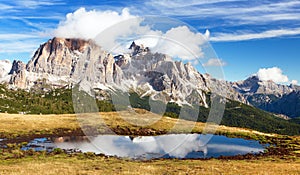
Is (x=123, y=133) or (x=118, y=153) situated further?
(x=123, y=133)

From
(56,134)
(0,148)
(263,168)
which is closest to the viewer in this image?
(263,168)

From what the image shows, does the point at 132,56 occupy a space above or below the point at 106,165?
above

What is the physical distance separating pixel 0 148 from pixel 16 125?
34426 mm

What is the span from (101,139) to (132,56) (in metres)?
39.9

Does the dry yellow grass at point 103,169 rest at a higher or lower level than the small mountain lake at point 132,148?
lower

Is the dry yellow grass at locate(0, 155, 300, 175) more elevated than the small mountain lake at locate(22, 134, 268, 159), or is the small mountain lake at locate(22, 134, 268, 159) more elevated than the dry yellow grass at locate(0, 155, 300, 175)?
the small mountain lake at locate(22, 134, 268, 159)

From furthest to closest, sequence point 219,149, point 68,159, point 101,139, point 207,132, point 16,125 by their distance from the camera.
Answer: point 207,132, point 16,125, point 101,139, point 219,149, point 68,159

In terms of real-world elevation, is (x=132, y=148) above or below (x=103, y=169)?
above

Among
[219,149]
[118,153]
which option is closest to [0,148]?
[118,153]

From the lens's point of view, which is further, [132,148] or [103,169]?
[132,148]

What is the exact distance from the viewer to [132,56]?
44500mm

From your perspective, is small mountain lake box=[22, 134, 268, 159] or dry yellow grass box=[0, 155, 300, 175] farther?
small mountain lake box=[22, 134, 268, 159]

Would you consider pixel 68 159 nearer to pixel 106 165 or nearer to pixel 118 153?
pixel 106 165

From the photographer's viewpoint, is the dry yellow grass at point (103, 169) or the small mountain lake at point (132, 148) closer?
the dry yellow grass at point (103, 169)
